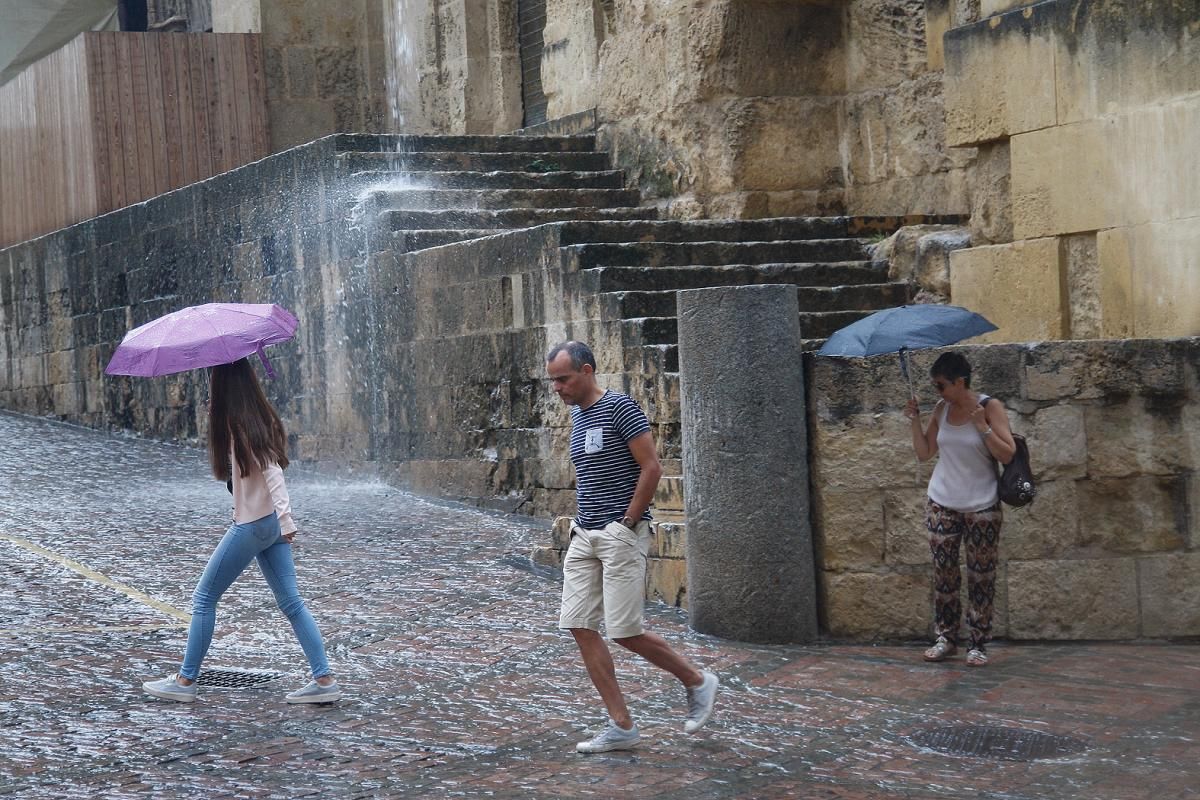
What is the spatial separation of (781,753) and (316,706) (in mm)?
1943

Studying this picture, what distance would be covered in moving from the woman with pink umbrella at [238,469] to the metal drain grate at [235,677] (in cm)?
34

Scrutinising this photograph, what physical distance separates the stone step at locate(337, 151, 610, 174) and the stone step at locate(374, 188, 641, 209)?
1.41 feet

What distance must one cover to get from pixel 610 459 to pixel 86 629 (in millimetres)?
3500

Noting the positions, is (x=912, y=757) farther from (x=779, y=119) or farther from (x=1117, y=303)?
(x=779, y=119)

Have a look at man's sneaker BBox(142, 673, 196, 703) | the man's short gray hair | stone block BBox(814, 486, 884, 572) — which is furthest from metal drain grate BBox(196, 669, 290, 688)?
stone block BBox(814, 486, 884, 572)

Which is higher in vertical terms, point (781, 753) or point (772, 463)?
point (772, 463)

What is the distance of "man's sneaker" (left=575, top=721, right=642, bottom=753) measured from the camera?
6238 millimetres

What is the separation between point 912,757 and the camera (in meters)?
6.19

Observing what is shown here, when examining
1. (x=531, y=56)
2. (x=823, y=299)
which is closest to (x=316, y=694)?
(x=823, y=299)

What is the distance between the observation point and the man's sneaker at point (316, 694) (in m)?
7.02

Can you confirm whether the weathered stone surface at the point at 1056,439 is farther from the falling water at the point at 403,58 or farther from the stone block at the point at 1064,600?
the falling water at the point at 403,58

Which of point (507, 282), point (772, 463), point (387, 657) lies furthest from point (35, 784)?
point (507, 282)

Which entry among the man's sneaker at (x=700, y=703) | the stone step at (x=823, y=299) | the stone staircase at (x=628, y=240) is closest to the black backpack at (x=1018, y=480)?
the man's sneaker at (x=700, y=703)

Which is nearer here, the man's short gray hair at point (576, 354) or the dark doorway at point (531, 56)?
the man's short gray hair at point (576, 354)
